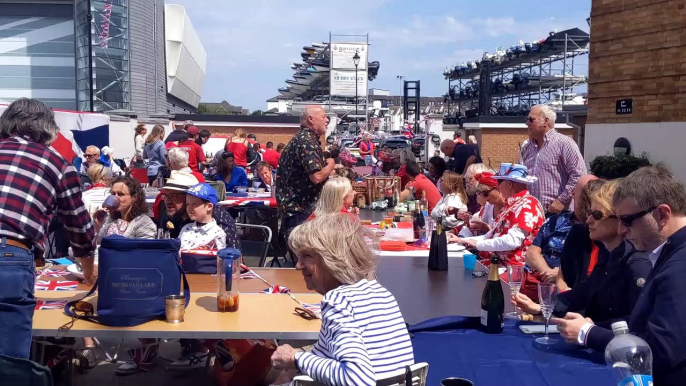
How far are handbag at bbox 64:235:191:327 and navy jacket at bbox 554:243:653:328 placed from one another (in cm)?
190

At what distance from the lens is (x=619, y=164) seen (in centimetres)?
1205

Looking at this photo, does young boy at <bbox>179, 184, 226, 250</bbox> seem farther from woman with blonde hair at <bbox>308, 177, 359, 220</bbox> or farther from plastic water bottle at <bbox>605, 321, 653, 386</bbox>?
plastic water bottle at <bbox>605, 321, 653, 386</bbox>

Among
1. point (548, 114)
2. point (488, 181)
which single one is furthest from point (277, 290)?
point (548, 114)

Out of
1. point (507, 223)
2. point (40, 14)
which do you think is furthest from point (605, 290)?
point (40, 14)

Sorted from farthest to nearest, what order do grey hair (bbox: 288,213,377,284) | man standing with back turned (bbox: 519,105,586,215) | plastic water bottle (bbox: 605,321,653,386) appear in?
man standing with back turned (bbox: 519,105,586,215)
grey hair (bbox: 288,213,377,284)
plastic water bottle (bbox: 605,321,653,386)

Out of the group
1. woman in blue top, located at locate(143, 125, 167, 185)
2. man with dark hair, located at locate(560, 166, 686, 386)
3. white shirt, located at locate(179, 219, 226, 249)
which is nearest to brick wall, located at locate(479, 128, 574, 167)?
woman in blue top, located at locate(143, 125, 167, 185)

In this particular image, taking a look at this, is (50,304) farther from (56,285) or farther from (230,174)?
(230,174)

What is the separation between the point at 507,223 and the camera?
4.72 meters

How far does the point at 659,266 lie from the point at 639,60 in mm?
11204

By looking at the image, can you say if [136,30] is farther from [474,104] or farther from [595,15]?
[595,15]

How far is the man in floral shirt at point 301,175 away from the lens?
5.70 metres

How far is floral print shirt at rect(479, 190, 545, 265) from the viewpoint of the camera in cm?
459

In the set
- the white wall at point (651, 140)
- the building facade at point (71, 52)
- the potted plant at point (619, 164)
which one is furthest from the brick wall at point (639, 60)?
the building facade at point (71, 52)

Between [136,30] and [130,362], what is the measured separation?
35.0 m
